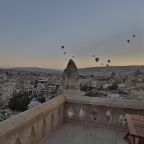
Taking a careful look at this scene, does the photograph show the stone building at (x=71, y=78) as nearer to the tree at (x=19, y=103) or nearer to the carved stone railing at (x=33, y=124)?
the carved stone railing at (x=33, y=124)

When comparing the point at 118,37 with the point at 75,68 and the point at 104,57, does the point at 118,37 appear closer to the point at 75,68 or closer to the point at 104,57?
the point at 104,57


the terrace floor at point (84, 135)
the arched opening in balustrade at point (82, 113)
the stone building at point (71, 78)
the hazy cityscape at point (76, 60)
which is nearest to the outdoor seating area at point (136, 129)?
the hazy cityscape at point (76, 60)

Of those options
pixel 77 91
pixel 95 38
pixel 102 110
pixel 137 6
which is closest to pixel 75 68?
pixel 77 91

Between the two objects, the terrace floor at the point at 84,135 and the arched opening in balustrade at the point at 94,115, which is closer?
the terrace floor at the point at 84,135

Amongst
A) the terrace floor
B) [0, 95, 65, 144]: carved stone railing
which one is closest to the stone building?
[0, 95, 65, 144]: carved stone railing

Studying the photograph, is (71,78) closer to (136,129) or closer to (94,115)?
(94,115)
